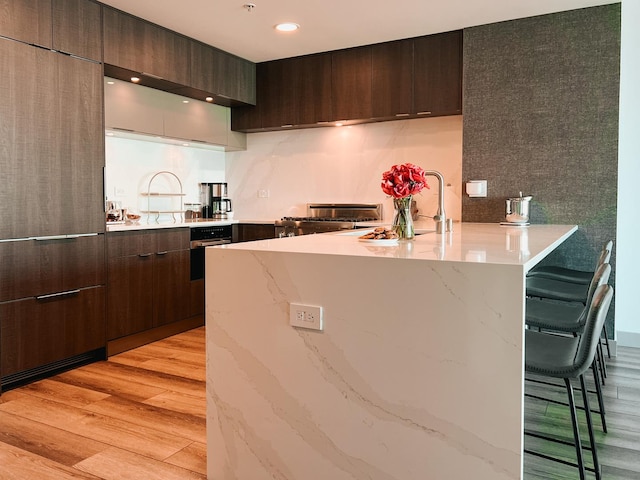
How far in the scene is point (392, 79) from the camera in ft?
14.7

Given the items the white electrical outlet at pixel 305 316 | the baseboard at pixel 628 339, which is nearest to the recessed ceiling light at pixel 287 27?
the white electrical outlet at pixel 305 316

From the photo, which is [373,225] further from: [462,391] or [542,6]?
[462,391]

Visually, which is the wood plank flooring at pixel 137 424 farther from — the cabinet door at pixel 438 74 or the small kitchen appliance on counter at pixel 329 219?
the cabinet door at pixel 438 74

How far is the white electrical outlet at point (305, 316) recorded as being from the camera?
1837 mm

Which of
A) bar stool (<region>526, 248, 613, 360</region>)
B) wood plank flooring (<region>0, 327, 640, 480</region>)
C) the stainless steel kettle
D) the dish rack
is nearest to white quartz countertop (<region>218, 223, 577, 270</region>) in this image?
bar stool (<region>526, 248, 613, 360</region>)

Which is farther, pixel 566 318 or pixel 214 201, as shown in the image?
pixel 214 201

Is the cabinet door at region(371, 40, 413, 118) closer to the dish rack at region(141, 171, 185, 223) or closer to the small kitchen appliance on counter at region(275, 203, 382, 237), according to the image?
the small kitchen appliance on counter at region(275, 203, 382, 237)

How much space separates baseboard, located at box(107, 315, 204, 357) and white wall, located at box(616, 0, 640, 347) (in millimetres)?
3400

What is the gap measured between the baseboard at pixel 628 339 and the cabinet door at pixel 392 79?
239 cm

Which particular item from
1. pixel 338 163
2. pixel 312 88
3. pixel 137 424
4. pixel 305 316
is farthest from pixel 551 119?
pixel 137 424

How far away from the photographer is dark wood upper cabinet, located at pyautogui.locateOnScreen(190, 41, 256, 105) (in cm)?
445

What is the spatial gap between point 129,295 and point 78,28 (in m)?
1.84

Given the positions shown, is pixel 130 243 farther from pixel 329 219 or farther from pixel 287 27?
pixel 287 27

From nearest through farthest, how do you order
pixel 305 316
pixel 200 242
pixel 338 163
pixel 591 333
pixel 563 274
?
pixel 591 333
pixel 305 316
pixel 563 274
pixel 200 242
pixel 338 163
